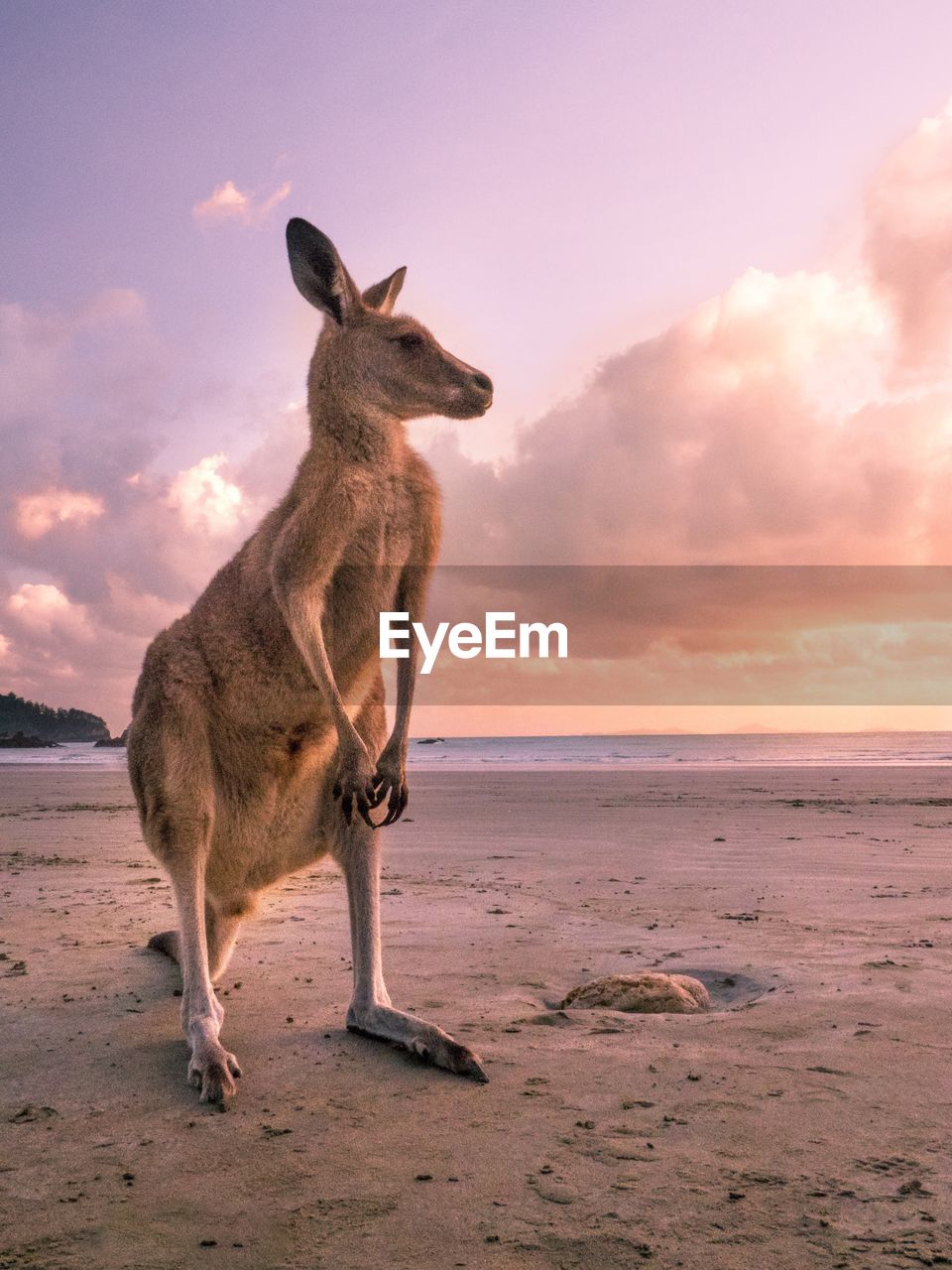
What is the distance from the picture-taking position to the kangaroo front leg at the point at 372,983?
3.30 m

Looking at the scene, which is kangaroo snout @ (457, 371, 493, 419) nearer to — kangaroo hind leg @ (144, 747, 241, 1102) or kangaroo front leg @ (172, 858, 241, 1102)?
kangaroo hind leg @ (144, 747, 241, 1102)

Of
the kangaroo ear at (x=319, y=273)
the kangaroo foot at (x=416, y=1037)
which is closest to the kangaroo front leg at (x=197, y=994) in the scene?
the kangaroo foot at (x=416, y=1037)

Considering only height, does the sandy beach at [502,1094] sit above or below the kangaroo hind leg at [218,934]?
below

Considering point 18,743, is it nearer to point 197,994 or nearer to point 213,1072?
point 197,994

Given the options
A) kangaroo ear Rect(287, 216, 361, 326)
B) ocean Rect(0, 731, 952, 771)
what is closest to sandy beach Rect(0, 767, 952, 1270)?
kangaroo ear Rect(287, 216, 361, 326)

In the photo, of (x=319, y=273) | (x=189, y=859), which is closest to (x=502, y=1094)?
(x=189, y=859)

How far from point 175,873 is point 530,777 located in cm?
2286

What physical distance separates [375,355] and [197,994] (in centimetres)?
237

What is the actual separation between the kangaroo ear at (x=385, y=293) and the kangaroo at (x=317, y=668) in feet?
0.42

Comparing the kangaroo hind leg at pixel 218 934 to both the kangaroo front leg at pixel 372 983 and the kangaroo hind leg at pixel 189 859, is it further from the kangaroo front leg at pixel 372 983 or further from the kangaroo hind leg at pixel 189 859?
the kangaroo front leg at pixel 372 983

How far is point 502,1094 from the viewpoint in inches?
120

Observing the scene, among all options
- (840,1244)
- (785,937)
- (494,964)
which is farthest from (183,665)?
(785,937)

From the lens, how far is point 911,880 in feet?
23.9

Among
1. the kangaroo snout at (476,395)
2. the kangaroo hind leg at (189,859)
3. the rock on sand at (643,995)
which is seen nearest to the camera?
the kangaroo hind leg at (189,859)
